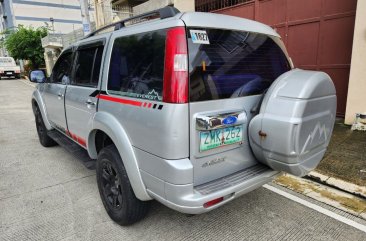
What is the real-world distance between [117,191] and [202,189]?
1037 mm

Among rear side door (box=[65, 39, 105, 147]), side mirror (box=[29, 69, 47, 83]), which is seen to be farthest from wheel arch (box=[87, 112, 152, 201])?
side mirror (box=[29, 69, 47, 83])

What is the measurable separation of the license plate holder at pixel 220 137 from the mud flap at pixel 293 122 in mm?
131

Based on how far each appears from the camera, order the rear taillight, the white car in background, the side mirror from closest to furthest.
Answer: the rear taillight
the side mirror
the white car in background

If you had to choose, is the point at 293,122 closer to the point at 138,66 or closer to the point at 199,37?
the point at 199,37

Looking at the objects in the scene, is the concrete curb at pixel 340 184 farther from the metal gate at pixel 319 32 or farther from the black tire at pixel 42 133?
the black tire at pixel 42 133

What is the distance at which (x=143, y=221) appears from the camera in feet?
9.57

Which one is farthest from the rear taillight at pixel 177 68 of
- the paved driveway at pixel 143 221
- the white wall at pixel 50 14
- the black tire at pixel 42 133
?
the white wall at pixel 50 14

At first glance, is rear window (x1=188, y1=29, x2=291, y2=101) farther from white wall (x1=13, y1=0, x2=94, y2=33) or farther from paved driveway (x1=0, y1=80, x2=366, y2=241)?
white wall (x1=13, y1=0, x2=94, y2=33)

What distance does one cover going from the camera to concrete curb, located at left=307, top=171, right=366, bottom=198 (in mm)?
3352

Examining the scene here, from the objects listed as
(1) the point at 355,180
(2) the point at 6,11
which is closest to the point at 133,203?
(1) the point at 355,180

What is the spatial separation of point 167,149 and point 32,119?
7.96 meters

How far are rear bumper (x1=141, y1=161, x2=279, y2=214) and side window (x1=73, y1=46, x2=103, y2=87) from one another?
1.43 m

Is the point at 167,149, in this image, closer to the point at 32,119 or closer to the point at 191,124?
the point at 191,124

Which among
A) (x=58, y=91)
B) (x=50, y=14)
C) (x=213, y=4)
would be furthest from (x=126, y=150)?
(x=50, y=14)
